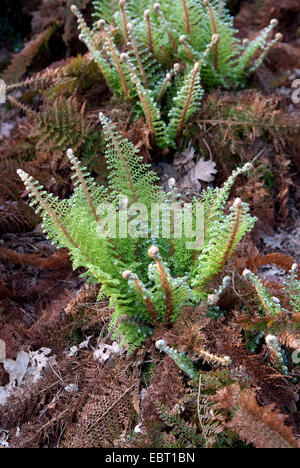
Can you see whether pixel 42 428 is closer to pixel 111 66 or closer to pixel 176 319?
pixel 176 319

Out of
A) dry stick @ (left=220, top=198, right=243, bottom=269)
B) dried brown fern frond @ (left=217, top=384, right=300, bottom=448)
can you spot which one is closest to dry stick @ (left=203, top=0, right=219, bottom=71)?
dry stick @ (left=220, top=198, right=243, bottom=269)

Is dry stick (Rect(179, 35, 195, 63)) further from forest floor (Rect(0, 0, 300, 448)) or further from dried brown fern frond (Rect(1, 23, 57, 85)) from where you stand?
dried brown fern frond (Rect(1, 23, 57, 85))

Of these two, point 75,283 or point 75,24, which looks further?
point 75,24

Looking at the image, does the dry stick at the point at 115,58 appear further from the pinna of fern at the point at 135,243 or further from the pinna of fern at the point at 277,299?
the pinna of fern at the point at 277,299

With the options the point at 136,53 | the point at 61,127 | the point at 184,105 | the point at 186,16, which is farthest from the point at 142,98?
the point at 186,16

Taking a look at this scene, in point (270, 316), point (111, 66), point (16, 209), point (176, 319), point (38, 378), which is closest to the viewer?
point (270, 316)

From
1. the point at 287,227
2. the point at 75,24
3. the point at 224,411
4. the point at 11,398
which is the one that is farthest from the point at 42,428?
the point at 75,24
